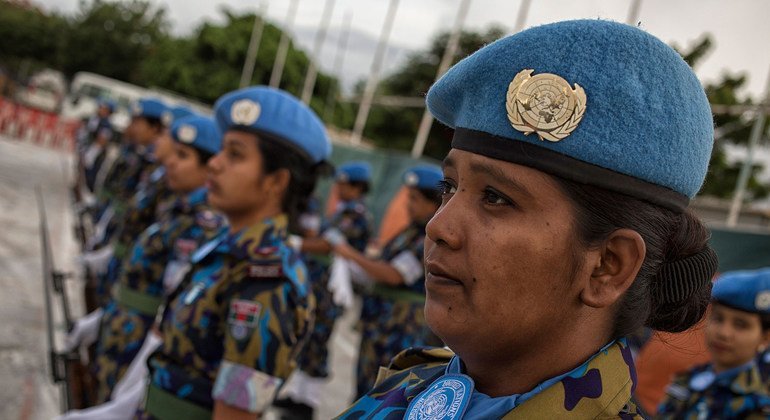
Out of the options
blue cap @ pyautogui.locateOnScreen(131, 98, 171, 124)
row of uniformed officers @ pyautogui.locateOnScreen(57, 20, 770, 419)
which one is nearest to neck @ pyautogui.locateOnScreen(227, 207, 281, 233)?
row of uniformed officers @ pyautogui.locateOnScreen(57, 20, 770, 419)

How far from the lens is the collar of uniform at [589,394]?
1.03 m

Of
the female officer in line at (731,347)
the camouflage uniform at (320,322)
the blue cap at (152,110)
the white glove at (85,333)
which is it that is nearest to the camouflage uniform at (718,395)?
the female officer in line at (731,347)

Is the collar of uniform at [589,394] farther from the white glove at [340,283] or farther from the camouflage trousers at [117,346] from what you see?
the white glove at [340,283]

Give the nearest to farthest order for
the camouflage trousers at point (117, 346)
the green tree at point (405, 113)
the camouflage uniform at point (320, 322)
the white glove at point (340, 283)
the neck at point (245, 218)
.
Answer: the neck at point (245, 218) → the camouflage trousers at point (117, 346) → the white glove at point (340, 283) → the camouflage uniform at point (320, 322) → the green tree at point (405, 113)

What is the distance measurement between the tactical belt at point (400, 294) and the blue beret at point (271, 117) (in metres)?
2.20

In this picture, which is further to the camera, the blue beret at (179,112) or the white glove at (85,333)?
the blue beret at (179,112)

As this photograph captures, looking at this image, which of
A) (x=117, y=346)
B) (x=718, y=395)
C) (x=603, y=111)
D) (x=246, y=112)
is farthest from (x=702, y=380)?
(x=603, y=111)

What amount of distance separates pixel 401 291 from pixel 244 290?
270 cm

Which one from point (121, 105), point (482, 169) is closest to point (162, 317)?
point (482, 169)

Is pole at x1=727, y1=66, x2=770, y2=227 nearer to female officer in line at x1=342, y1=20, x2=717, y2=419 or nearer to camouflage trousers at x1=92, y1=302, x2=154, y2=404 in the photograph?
camouflage trousers at x1=92, y1=302, x2=154, y2=404

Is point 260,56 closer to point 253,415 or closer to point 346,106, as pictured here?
point 346,106

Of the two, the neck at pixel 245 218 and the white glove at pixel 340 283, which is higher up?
the neck at pixel 245 218

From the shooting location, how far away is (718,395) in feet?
10.7

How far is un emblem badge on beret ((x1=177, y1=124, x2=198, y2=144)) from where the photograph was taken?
13.1 feet
